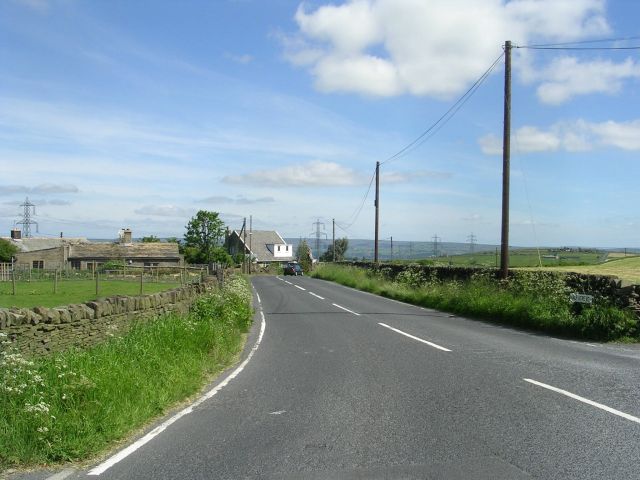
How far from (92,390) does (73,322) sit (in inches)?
152

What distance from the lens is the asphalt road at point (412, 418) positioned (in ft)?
17.6

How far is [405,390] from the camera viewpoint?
8500 millimetres

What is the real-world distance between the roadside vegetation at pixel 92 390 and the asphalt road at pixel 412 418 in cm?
47

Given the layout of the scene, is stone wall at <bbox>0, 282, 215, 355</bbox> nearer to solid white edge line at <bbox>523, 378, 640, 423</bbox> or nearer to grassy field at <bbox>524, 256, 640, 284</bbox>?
solid white edge line at <bbox>523, 378, 640, 423</bbox>

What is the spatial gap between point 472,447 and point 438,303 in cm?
1840

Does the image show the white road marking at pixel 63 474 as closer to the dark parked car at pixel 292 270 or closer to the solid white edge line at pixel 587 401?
the solid white edge line at pixel 587 401

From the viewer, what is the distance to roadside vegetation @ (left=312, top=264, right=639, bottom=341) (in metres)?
14.5

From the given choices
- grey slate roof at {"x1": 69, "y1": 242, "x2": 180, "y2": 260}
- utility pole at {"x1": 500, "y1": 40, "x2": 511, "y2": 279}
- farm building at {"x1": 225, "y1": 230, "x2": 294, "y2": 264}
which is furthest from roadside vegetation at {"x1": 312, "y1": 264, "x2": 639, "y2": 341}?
farm building at {"x1": 225, "y1": 230, "x2": 294, "y2": 264}

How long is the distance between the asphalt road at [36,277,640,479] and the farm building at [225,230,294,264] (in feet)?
348

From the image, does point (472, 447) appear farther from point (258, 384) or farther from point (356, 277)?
point (356, 277)

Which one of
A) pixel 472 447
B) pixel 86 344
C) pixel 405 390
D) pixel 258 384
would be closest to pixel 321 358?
pixel 258 384

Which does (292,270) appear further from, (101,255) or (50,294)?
(50,294)

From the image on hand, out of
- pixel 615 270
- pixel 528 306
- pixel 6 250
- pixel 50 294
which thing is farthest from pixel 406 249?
pixel 528 306

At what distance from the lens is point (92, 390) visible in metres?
6.93
